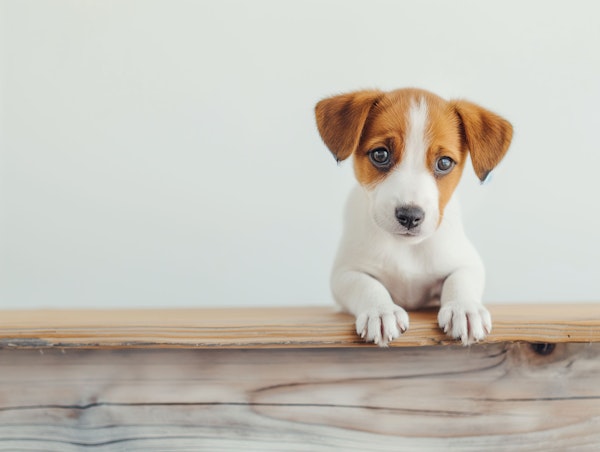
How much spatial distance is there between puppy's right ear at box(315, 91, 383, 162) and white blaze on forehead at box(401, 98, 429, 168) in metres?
0.09

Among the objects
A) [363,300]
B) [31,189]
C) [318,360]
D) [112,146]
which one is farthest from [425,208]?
[31,189]

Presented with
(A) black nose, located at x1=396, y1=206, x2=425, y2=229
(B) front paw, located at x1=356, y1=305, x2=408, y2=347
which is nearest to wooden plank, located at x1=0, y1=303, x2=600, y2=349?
(B) front paw, located at x1=356, y1=305, x2=408, y2=347

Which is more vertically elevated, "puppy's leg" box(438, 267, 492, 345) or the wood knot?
"puppy's leg" box(438, 267, 492, 345)

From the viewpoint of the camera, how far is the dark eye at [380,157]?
141 centimetres

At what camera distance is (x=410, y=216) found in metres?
1.33

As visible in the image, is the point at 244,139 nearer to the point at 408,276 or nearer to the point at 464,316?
the point at 408,276

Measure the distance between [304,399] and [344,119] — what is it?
21.0 inches

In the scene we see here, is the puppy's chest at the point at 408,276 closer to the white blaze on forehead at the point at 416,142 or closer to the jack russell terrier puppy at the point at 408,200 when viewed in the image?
the jack russell terrier puppy at the point at 408,200

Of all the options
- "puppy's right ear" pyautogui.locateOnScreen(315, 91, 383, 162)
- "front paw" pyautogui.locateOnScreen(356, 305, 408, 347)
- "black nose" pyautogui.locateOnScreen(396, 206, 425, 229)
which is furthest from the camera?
"puppy's right ear" pyautogui.locateOnScreen(315, 91, 383, 162)

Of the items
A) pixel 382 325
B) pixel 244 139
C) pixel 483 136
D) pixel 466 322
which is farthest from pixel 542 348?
pixel 244 139

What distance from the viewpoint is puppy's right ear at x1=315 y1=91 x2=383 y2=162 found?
1.43m

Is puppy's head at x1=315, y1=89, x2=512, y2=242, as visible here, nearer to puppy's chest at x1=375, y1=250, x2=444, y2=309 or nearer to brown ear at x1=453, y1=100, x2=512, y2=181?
brown ear at x1=453, y1=100, x2=512, y2=181

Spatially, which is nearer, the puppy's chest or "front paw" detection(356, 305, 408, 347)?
"front paw" detection(356, 305, 408, 347)

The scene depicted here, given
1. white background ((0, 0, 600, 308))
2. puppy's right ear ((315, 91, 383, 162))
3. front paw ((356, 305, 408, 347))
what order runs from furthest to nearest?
white background ((0, 0, 600, 308)) → puppy's right ear ((315, 91, 383, 162)) → front paw ((356, 305, 408, 347))
